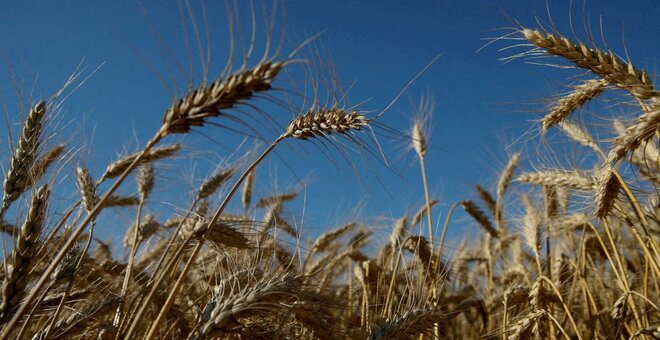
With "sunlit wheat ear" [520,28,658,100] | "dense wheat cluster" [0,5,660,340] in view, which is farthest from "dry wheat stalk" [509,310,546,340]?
"sunlit wheat ear" [520,28,658,100]

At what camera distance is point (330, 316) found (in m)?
2.07

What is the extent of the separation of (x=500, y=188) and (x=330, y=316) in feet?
12.6

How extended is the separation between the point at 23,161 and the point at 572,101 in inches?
100

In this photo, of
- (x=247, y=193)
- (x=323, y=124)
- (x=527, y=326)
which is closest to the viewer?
(x=323, y=124)

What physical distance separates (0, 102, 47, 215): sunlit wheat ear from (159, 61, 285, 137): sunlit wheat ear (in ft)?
2.55

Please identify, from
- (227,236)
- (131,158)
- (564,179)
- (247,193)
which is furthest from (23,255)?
(247,193)

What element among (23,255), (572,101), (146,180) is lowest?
(23,255)

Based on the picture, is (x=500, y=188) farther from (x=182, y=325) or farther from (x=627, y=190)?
(x=182, y=325)

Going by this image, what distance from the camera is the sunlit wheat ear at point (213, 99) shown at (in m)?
1.56

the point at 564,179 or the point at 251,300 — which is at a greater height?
the point at 564,179

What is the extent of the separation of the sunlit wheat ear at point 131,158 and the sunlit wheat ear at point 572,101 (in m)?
2.05

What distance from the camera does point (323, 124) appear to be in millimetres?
1937

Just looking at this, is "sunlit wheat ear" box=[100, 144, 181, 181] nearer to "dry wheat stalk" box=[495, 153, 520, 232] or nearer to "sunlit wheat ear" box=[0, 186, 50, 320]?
"sunlit wheat ear" box=[0, 186, 50, 320]

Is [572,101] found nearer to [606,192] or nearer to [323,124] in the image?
[606,192]
